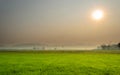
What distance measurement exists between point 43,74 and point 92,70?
5398mm

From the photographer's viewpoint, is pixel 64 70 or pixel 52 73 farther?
pixel 64 70

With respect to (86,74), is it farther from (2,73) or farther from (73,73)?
(2,73)

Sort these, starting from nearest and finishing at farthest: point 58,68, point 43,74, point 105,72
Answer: point 43,74 → point 105,72 → point 58,68

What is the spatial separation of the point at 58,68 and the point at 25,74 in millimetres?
4638

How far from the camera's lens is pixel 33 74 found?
2012 centimetres

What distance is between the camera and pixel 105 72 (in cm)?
2167

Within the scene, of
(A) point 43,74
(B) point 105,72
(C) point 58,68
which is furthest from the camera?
(C) point 58,68

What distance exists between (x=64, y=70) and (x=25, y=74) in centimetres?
432

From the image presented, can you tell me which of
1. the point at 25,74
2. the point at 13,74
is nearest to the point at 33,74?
the point at 25,74

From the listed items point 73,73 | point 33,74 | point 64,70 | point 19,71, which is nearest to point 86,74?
point 73,73

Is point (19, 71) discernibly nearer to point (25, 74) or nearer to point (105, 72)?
point (25, 74)

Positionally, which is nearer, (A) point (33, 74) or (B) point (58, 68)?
(A) point (33, 74)

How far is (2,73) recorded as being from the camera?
20984 mm

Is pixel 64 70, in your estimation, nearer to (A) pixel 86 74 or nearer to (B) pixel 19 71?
(A) pixel 86 74
